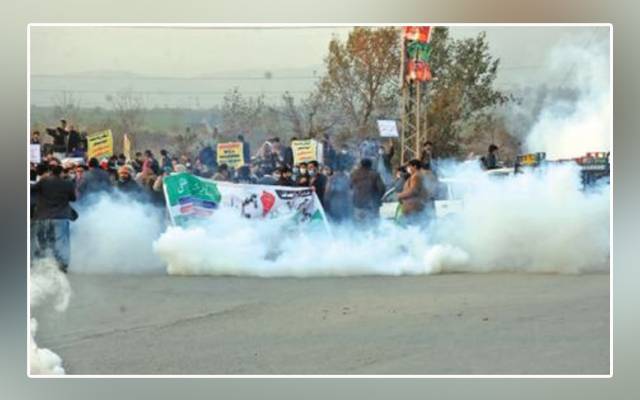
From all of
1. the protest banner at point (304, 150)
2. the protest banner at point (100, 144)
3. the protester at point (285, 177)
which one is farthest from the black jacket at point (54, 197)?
the protest banner at point (304, 150)

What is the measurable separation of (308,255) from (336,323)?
42 centimetres

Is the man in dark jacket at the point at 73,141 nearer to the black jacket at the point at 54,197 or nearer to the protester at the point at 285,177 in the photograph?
the black jacket at the point at 54,197

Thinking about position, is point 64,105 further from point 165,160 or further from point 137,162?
point 165,160

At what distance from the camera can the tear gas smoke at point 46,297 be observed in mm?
7293

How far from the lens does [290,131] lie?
7410 mm

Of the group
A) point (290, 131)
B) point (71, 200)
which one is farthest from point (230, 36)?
point (71, 200)

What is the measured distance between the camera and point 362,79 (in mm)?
7398

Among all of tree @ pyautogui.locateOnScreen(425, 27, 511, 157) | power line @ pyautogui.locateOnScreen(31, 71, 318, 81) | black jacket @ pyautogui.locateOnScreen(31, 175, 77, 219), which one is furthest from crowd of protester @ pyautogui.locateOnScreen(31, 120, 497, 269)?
power line @ pyautogui.locateOnScreen(31, 71, 318, 81)

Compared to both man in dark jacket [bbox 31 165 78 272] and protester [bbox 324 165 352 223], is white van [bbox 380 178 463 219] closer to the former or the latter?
protester [bbox 324 165 352 223]

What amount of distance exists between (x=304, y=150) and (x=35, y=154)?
1542mm

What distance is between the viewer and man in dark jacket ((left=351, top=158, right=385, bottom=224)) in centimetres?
742

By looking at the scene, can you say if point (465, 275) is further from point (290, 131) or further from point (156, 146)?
point (156, 146)

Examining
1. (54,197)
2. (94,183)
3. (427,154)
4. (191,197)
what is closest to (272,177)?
(191,197)

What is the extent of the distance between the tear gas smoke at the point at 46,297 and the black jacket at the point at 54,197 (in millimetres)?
265
